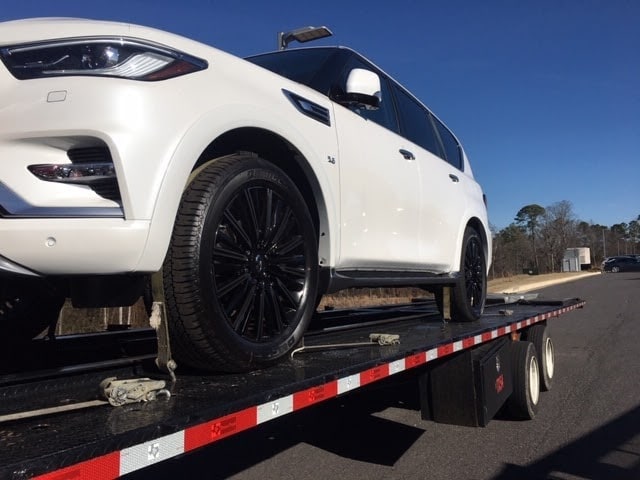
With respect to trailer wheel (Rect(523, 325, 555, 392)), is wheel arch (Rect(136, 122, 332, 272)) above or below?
above

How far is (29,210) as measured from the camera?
2.18 metres

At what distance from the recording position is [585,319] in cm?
1541

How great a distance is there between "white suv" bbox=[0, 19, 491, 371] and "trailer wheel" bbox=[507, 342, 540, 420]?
273 cm

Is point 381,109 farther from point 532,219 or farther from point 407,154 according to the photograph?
point 532,219

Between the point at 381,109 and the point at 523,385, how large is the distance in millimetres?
3065

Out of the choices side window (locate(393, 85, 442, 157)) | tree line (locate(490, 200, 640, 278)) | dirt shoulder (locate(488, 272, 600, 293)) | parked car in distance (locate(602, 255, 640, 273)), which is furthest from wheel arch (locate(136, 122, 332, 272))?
parked car in distance (locate(602, 255, 640, 273))

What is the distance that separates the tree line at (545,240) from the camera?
228ft

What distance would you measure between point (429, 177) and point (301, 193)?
6.11 feet

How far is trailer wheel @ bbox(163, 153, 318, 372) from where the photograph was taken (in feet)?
8.21

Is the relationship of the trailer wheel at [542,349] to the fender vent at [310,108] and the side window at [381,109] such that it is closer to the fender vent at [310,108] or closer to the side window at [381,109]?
the side window at [381,109]

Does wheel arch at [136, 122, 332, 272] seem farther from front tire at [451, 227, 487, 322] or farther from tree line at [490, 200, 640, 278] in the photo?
tree line at [490, 200, 640, 278]

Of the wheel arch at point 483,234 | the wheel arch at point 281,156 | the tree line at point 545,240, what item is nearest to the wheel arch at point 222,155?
Answer: the wheel arch at point 281,156

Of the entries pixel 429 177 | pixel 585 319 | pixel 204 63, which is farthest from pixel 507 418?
pixel 585 319

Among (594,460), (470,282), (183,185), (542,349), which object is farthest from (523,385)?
(183,185)
